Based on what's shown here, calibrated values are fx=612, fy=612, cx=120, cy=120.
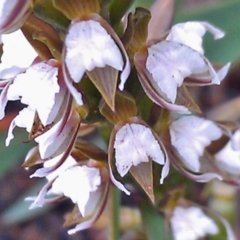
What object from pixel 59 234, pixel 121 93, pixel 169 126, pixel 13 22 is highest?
pixel 13 22

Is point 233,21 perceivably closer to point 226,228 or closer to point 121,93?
point 226,228

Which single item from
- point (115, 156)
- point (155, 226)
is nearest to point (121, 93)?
point (115, 156)

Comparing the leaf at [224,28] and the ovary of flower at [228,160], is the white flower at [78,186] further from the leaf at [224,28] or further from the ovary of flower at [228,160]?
the leaf at [224,28]

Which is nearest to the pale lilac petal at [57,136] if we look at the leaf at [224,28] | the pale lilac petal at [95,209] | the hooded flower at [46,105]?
the hooded flower at [46,105]

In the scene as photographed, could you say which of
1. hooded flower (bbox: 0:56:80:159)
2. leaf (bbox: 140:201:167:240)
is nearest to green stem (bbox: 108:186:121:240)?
leaf (bbox: 140:201:167:240)

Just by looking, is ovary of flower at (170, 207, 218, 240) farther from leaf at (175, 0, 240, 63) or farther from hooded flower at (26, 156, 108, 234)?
leaf at (175, 0, 240, 63)

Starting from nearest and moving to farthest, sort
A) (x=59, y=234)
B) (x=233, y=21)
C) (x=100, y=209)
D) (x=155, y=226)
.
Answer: (x=100, y=209)
(x=155, y=226)
(x=233, y=21)
(x=59, y=234)
